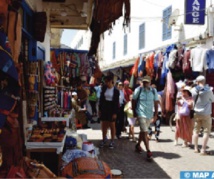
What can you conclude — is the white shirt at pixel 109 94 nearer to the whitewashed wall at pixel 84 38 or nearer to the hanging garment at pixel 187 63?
the whitewashed wall at pixel 84 38

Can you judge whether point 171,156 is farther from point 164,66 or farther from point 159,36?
point 159,36

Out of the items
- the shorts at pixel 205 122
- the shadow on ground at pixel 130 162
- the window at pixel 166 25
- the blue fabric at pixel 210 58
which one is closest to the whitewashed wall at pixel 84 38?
the shadow on ground at pixel 130 162

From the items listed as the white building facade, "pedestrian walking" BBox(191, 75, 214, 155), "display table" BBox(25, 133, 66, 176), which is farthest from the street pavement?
the white building facade

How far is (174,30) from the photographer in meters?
14.5

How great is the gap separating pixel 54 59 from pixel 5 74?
8806 millimetres

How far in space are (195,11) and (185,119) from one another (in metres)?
5.90

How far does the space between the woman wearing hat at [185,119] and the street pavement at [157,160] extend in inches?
12.8

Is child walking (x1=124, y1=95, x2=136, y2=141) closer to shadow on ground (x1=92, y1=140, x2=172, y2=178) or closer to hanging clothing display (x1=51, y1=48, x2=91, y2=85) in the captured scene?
shadow on ground (x1=92, y1=140, x2=172, y2=178)

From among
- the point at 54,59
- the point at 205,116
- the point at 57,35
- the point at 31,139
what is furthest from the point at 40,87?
the point at 57,35

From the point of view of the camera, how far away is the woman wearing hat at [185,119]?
8102 mm

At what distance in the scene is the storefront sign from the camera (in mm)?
12203

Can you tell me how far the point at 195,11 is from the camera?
40.5 ft

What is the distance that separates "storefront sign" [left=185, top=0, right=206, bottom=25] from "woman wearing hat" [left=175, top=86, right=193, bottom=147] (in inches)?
200

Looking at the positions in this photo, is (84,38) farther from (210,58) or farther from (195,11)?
(210,58)
